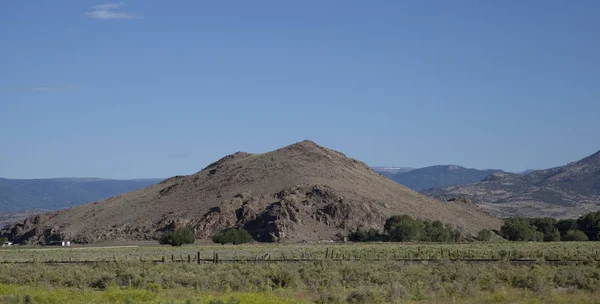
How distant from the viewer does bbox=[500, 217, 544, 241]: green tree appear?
347 ft

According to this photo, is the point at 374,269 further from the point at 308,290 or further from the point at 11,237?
the point at 11,237

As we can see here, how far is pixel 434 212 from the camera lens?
12662 centimetres

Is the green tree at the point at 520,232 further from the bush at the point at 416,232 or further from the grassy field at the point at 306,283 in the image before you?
the grassy field at the point at 306,283

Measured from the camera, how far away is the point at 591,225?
109625mm

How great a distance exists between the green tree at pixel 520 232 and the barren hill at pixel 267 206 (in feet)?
26.1

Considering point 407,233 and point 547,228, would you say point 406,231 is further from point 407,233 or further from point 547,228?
point 547,228

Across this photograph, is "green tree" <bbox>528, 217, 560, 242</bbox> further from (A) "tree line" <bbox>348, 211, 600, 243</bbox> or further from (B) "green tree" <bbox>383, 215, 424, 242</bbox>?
(B) "green tree" <bbox>383, 215, 424, 242</bbox>

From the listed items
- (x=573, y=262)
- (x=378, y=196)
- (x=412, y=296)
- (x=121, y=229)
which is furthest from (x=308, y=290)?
(x=378, y=196)

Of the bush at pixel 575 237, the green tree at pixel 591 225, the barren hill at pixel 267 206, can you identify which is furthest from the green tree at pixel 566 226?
the barren hill at pixel 267 206

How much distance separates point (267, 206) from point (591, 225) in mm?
40470

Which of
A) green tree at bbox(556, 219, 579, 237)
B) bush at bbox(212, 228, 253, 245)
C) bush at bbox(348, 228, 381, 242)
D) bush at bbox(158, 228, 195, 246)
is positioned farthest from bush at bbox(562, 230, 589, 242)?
bush at bbox(158, 228, 195, 246)

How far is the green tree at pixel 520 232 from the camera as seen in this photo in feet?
347

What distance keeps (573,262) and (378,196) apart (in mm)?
82930

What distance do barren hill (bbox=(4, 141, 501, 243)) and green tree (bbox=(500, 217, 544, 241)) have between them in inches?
314
